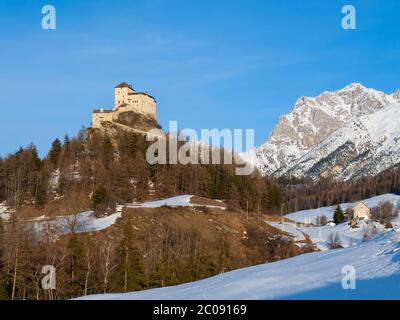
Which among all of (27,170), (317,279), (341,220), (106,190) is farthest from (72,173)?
(317,279)

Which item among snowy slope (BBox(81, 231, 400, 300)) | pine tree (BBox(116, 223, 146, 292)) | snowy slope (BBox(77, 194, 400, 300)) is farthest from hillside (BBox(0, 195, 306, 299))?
snowy slope (BBox(81, 231, 400, 300))

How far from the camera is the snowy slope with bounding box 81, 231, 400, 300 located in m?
21.7

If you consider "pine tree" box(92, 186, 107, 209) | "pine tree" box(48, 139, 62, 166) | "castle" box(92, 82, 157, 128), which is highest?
"castle" box(92, 82, 157, 128)

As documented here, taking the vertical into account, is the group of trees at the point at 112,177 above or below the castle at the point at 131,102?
below

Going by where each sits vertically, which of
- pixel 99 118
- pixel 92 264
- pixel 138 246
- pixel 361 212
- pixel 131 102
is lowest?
pixel 92 264

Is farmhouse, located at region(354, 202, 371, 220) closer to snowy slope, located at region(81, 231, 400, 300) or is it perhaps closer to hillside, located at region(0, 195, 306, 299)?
hillside, located at region(0, 195, 306, 299)

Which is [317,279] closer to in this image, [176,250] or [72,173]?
[176,250]

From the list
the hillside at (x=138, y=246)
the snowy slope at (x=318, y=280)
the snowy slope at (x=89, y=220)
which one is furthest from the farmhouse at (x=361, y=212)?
the snowy slope at (x=318, y=280)

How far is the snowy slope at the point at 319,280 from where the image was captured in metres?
21.7

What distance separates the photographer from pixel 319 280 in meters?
24.9

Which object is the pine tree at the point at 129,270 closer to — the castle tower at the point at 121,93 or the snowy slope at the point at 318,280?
the snowy slope at the point at 318,280

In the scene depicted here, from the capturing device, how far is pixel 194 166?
132250 millimetres

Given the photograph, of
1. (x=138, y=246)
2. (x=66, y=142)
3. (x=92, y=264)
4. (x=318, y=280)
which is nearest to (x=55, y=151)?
(x=66, y=142)

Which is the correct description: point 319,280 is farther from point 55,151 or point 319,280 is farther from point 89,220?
point 55,151
